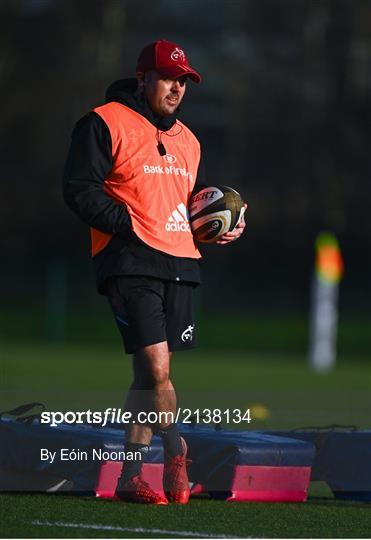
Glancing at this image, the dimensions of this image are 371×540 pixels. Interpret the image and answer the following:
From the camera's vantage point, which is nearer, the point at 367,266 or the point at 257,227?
the point at 367,266

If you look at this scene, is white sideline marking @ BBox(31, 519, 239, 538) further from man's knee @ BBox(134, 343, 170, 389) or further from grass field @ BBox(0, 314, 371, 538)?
man's knee @ BBox(134, 343, 170, 389)

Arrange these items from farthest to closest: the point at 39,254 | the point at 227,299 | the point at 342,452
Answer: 1. the point at 39,254
2. the point at 227,299
3. the point at 342,452

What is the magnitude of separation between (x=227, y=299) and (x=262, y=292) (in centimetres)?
83

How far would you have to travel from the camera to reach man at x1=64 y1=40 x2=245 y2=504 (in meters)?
6.84

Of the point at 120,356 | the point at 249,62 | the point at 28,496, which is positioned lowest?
the point at 120,356

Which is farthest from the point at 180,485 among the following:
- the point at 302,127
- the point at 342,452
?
the point at 302,127

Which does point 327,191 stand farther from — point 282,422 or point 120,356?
point 282,422

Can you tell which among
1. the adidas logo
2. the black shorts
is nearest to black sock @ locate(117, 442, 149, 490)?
the black shorts

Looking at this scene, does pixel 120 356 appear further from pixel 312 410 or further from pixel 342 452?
pixel 342 452

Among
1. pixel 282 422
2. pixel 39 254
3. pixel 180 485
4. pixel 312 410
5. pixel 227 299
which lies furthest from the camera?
pixel 39 254

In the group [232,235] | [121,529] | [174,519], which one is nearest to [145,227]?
[232,235]

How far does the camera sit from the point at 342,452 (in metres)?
7.68

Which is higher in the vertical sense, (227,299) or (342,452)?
(342,452)

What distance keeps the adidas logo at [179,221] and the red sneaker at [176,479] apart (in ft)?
3.45
